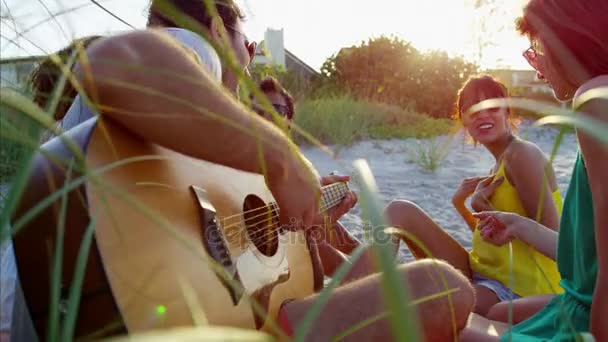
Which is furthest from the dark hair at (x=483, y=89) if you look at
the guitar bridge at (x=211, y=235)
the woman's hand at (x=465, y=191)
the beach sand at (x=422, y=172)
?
the guitar bridge at (x=211, y=235)

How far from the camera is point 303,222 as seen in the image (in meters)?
1.70

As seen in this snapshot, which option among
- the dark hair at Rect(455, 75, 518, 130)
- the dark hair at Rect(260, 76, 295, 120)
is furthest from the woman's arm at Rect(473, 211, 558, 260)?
the dark hair at Rect(260, 76, 295, 120)

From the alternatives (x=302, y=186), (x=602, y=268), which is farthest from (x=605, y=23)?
(x=302, y=186)

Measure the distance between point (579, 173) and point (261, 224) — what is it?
93cm

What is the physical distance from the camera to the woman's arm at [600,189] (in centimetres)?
107

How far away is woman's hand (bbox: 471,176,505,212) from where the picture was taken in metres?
2.83

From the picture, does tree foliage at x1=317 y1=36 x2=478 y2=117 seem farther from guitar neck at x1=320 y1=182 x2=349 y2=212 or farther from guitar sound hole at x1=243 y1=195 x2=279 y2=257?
guitar sound hole at x1=243 y1=195 x2=279 y2=257

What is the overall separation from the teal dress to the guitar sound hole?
0.74 metres

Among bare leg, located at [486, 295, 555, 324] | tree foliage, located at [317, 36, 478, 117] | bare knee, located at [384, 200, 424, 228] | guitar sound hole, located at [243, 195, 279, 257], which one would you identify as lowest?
bare leg, located at [486, 295, 555, 324]

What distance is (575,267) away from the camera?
150 cm

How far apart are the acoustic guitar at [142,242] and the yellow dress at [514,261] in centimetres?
136

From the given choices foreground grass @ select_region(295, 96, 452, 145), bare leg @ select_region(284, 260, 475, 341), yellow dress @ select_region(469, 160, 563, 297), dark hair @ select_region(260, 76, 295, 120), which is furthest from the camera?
foreground grass @ select_region(295, 96, 452, 145)

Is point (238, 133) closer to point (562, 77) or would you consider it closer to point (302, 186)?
point (302, 186)

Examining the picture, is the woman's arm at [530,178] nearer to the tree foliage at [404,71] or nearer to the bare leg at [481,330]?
the bare leg at [481,330]
